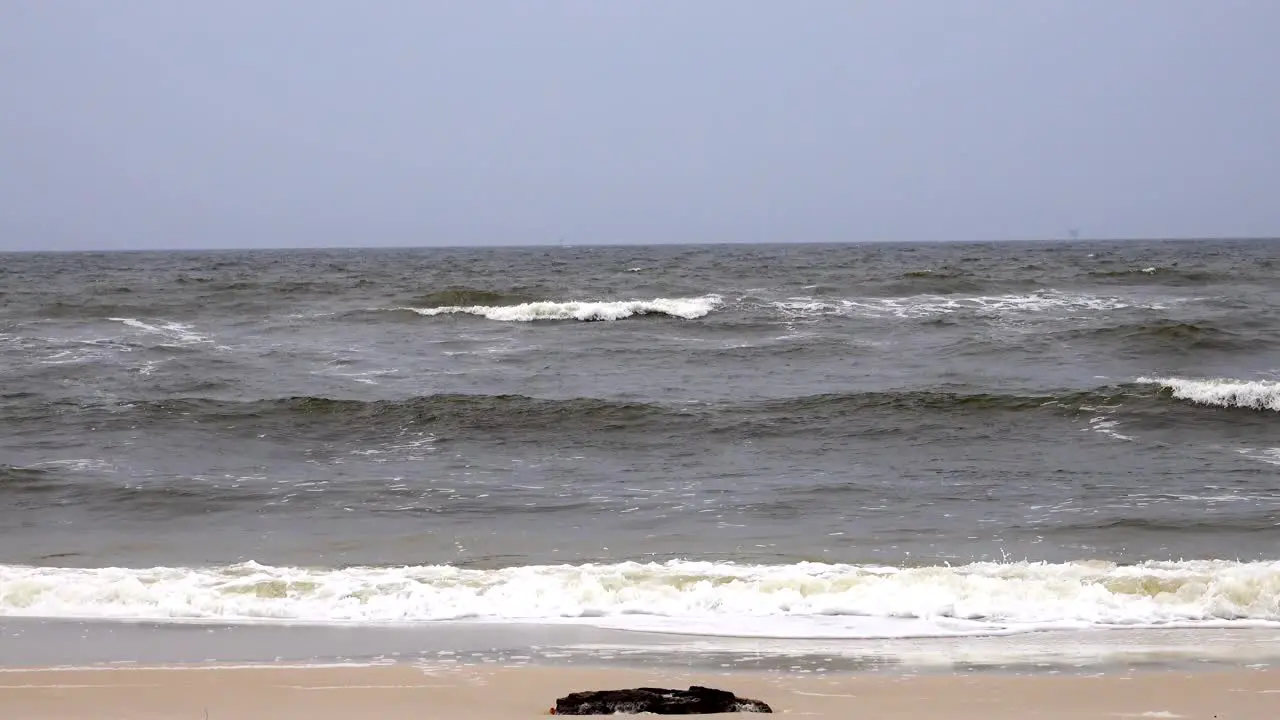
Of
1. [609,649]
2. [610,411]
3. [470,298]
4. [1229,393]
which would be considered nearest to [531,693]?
[609,649]

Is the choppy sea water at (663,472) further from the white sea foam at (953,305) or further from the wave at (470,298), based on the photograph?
the wave at (470,298)

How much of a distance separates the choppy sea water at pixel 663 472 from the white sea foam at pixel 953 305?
0.62 metres

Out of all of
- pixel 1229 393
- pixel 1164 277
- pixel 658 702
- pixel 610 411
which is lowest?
pixel 658 702

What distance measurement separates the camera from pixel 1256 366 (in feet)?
59.4

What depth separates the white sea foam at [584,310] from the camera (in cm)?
2686

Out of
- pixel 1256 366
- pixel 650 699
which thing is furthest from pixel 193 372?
pixel 1256 366

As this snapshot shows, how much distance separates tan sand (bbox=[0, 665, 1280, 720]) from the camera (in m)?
5.10

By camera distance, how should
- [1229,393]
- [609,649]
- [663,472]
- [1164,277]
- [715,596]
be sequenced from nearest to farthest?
[609,649]
[715,596]
[663,472]
[1229,393]
[1164,277]

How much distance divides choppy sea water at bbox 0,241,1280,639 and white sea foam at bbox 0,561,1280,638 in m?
0.03

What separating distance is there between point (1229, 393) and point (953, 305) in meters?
12.5

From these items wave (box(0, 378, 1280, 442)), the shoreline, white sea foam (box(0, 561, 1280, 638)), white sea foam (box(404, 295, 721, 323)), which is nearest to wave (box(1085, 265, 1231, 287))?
white sea foam (box(404, 295, 721, 323))

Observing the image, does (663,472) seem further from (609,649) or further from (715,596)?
(609,649)

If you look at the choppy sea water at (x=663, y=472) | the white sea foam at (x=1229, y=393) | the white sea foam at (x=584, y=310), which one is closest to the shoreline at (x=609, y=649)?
the choppy sea water at (x=663, y=472)

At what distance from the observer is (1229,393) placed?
49.0ft
